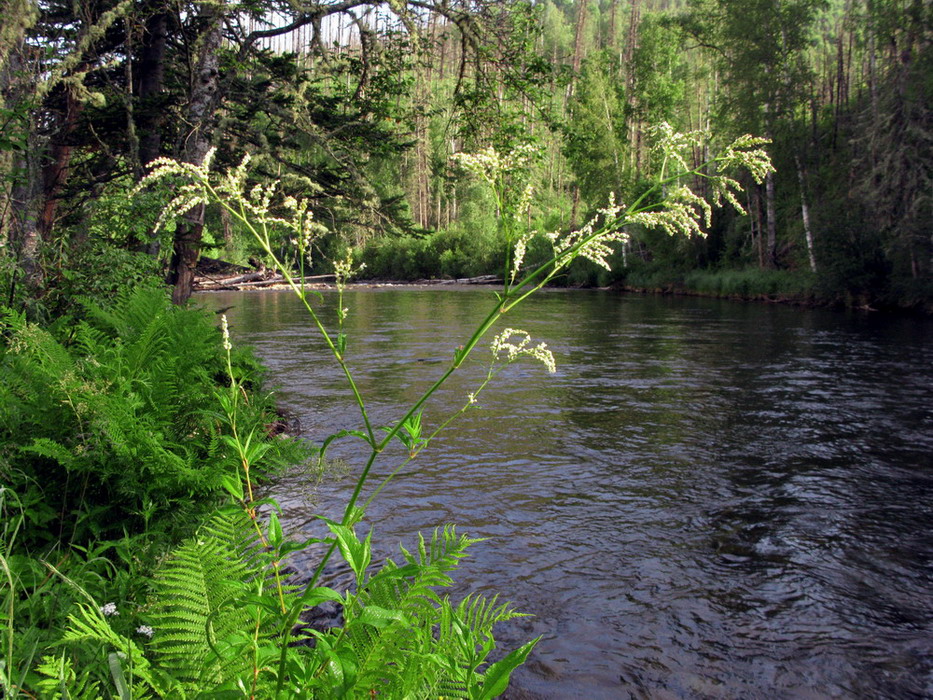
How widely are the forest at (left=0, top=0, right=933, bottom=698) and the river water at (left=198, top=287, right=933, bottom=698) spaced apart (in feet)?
1.80

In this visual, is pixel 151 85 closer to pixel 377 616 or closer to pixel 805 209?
pixel 377 616

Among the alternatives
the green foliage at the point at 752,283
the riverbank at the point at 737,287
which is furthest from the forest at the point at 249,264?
the green foliage at the point at 752,283

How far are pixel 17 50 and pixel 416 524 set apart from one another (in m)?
6.42

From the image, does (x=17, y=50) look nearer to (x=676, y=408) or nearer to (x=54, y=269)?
(x=54, y=269)

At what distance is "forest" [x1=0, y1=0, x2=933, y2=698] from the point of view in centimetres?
175

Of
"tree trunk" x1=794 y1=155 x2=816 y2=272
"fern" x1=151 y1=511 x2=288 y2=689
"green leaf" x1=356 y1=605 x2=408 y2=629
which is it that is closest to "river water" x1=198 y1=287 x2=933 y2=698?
"fern" x1=151 y1=511 x2=288 y2=689

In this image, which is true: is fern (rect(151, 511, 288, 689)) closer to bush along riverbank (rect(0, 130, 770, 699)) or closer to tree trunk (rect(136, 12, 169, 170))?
bush along riverbank (rect(0, 130, 770, 699))

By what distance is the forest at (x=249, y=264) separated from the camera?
1.75m

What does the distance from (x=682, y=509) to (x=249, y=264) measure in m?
9.68

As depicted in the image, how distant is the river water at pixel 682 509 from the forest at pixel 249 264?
0.55m

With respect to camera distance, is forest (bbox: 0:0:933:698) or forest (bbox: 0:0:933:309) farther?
forest (bbox: 0:0:933:309)

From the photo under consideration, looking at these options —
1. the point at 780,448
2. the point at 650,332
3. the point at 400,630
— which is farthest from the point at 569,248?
the point at 650,332

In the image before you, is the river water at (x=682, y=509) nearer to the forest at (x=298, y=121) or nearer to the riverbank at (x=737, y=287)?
the forest at (x=298, y=121)

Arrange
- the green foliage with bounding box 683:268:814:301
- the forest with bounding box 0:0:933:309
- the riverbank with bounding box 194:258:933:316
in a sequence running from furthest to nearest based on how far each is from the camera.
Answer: the green foliage with bounding box 683:268:814:301
the riverbank with bounding box 194:258:933:316
the forest with bounding box 0:0:933:309
